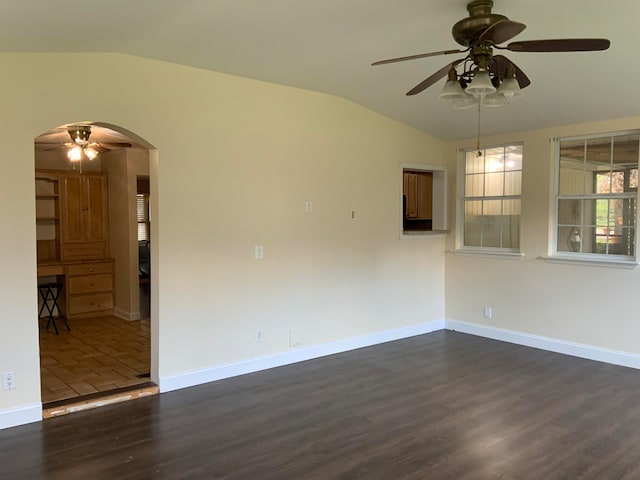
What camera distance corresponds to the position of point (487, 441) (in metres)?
3.20

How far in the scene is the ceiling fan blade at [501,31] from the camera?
2.29 m

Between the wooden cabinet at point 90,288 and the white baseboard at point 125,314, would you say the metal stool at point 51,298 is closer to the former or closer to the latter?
the wooden cabinet at point 90,288

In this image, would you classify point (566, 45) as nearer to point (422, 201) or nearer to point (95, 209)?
point (422, 201)

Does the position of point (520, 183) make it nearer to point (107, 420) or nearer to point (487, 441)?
point (487, 441)

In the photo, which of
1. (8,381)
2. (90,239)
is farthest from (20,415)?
(90,239)

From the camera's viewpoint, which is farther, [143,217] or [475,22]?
[143,217]

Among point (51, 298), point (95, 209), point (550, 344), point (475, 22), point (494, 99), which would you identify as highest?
point (475, 22)

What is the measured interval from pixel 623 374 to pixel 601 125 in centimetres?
237

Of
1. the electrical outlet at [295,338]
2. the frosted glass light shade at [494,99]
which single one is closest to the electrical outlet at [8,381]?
the electrical outlet at [295,338]

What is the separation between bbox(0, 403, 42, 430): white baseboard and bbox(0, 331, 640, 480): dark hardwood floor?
0.08 m

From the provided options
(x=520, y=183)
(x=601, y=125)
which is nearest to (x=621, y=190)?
(x=601, y=125)

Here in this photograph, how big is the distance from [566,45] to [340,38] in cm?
156

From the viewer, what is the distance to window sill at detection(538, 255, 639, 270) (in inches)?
183

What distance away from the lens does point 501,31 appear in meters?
2.41
